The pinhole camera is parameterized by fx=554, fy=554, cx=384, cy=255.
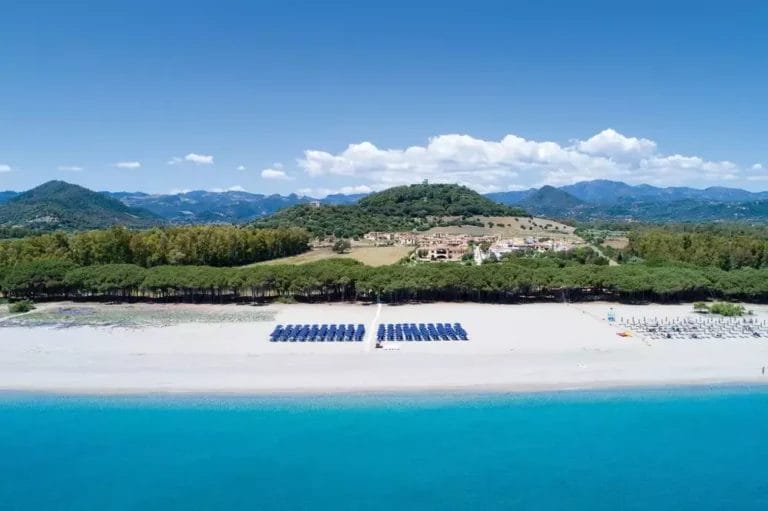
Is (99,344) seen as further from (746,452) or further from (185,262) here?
(746,452)

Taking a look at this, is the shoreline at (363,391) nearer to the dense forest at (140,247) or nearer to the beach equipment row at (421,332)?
the beach equipment row at (421,332)

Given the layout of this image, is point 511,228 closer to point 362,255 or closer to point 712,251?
point 362,255

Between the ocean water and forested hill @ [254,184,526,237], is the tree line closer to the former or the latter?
the ocean water

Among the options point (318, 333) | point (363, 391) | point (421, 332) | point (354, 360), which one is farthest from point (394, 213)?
point (363, 391)

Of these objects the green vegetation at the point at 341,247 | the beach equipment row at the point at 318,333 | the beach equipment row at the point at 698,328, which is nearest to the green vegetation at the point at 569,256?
the green vegetation at the point at 341,247

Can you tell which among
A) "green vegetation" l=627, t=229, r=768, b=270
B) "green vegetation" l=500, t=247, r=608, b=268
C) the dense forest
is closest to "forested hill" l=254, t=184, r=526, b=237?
the dense forest

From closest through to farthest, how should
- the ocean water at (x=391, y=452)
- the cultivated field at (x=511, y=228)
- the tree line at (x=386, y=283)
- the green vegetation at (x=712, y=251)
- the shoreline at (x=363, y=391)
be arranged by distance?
the ocean water at (x=391, y=452)
the shoreline at (x=363, y=391)
the tree line at (x=386, y=283)
the green vegetation at (x=712, y=251)
the cultivated field at (x=511, y=228)
